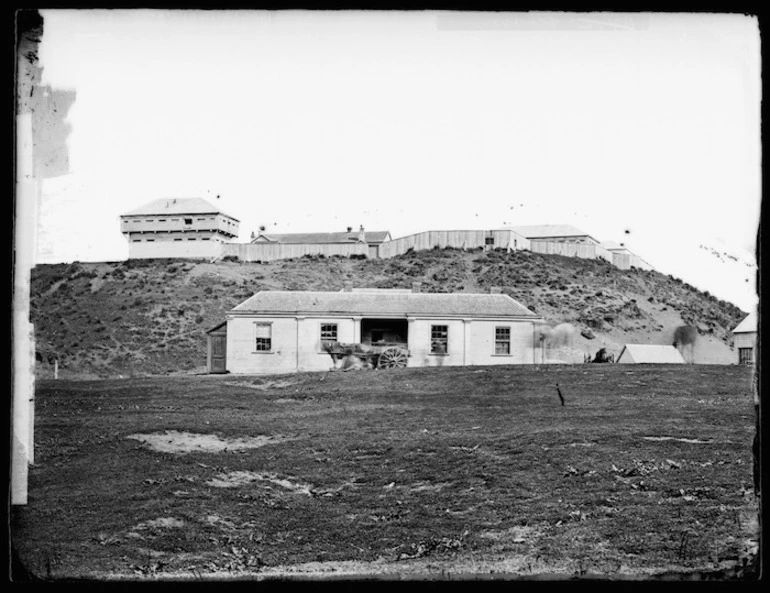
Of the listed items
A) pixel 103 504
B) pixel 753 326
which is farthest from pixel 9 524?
pixel 753 326

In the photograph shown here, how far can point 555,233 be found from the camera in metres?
13.1

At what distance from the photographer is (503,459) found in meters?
12.5

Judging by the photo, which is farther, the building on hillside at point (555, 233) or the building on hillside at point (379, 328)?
the building on hillside at point (379, 328)

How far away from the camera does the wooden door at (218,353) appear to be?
43.8 ft

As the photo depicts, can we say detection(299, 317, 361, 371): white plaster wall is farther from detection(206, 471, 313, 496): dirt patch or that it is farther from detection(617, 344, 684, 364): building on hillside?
detection(617, 344, 684, 364): building on hillside

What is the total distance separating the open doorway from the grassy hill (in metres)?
0.50

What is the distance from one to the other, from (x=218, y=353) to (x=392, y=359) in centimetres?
239

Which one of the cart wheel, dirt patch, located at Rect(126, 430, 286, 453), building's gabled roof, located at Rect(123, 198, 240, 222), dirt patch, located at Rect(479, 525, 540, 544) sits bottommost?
dirt patch, located at Rect(479, 525, 540, 544)

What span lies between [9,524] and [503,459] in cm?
606

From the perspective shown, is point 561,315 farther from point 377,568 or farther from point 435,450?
point 377,568

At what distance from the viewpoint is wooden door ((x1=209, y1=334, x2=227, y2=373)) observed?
43.8 ft

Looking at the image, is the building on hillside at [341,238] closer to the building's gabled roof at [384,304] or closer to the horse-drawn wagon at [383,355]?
the building's gabled roof at [384,304]

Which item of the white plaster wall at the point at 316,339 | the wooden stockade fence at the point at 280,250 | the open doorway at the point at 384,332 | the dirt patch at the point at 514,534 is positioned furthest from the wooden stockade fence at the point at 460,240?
the dirt patch at the point at 514,534

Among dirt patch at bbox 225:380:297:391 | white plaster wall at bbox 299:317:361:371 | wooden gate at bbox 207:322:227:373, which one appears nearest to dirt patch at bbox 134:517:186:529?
dirt patch at bbox 225:380:297:391
